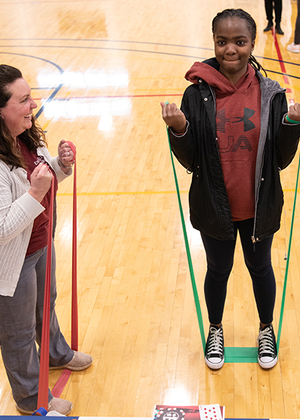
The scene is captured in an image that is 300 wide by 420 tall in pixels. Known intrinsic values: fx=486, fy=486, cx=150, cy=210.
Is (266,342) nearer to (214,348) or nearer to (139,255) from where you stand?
(214,348)

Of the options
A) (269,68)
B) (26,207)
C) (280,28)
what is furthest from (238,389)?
(280,28)

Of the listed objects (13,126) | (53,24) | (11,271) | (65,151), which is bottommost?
(53,24)

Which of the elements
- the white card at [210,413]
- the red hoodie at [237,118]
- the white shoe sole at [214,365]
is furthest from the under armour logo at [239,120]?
the white shoe sole at [214,365]

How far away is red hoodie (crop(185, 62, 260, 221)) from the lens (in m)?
1.75

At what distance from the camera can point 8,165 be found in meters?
1.70

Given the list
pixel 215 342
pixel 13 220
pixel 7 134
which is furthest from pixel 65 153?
pixel 215 342

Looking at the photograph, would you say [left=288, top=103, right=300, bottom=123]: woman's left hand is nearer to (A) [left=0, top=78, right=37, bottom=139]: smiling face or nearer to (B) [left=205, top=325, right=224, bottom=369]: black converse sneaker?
(A) [left=0, top=78, right=37, bottom=139]: smiling face

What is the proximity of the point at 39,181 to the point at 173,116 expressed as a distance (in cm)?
51

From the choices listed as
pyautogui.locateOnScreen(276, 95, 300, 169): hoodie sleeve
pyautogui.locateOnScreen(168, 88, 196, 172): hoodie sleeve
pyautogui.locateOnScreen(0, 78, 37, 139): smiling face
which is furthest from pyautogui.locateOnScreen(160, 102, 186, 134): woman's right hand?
pyautogui.locateOnScreen(0, 78, 37, 139): smiling face

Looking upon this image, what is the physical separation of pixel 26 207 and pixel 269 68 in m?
5.04

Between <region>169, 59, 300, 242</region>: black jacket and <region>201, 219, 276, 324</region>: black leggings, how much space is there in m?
0.07

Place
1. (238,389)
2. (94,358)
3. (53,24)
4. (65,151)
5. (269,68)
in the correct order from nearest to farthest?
(65,151) < (238,389) < (94,358) < (269,68) < (53,24)

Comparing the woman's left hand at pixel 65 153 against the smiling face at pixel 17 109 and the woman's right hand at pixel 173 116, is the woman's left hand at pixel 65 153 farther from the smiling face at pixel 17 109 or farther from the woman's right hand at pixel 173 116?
the woman's right hand at pixel 173 116

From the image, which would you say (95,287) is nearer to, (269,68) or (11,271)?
(11,271)
